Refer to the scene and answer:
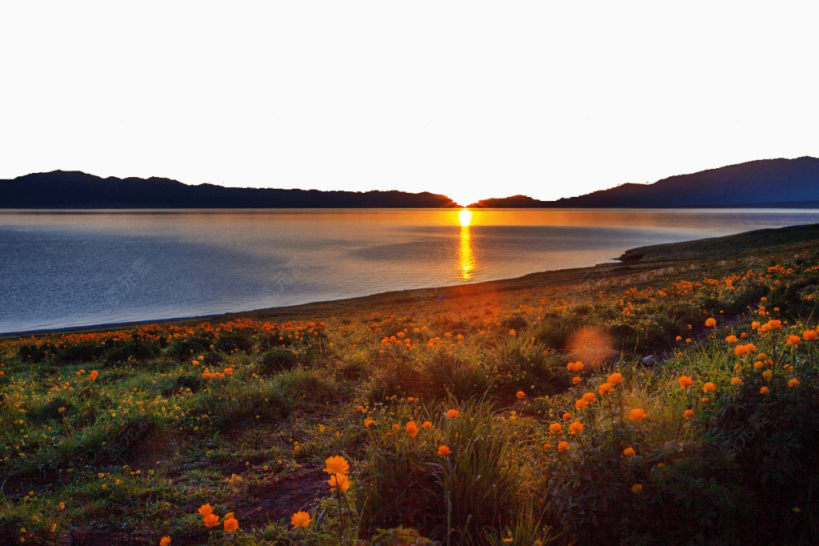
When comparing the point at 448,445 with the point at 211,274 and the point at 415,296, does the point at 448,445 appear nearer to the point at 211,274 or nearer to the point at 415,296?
the point at 415,296

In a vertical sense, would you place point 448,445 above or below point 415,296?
above

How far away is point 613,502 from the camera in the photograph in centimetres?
274

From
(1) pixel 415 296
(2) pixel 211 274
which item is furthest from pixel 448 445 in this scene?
(2) pixel 211 274

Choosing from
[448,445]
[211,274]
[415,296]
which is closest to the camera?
[448,445]

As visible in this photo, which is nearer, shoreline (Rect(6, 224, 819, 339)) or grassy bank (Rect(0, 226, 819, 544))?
grassy bank (Rect(0, 226, 819, 544))

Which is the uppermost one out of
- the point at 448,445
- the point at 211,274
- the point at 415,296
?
the point at 448,445

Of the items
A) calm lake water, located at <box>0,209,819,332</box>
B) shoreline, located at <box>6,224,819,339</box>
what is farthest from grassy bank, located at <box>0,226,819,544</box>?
calm lake water, located at <box>0,209,819,332</box>

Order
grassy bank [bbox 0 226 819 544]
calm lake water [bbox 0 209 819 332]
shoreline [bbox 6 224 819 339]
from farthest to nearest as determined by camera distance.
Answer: calm lake water [bbox 0 209 819 332] < shoreline [bbox 6 224 819 339] < grassy bank [bbox 0 226 819 544]

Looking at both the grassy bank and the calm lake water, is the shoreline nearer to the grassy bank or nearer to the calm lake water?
the calm lake water

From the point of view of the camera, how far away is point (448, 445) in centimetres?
343

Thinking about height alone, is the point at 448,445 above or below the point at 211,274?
above

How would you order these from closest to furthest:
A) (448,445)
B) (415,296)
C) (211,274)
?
(448,445) → (415,296) → (211,274)

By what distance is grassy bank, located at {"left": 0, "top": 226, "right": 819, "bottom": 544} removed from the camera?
275cm

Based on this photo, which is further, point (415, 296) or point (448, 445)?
point (415, 296)
